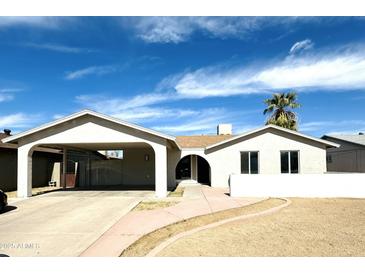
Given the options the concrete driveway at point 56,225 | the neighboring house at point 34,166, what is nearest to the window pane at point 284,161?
the concrete driveway at point 56,225

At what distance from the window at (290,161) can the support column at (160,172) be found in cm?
873

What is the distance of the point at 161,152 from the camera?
15.6 meters

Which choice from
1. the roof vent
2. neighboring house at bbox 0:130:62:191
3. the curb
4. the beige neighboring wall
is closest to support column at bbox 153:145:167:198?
the curb

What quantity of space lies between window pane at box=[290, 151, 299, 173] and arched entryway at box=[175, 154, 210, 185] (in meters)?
6.51

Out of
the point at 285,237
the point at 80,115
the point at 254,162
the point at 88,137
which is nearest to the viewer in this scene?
the point at 285,237

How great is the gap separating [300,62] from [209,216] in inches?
382

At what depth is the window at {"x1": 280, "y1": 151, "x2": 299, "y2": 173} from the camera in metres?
19.9

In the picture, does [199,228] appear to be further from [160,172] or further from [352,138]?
[352,138]

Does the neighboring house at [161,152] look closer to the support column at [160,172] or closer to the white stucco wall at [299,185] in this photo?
the support column at [160,172]

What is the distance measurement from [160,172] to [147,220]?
593cm

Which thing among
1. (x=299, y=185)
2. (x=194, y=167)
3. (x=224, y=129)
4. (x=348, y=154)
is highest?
(x=224, y=129)

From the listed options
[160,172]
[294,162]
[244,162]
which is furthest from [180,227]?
[294,162]

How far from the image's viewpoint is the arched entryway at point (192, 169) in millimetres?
23333

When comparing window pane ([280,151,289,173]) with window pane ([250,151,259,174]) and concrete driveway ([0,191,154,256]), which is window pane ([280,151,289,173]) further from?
concrete driveway ([0,191,154,256])
